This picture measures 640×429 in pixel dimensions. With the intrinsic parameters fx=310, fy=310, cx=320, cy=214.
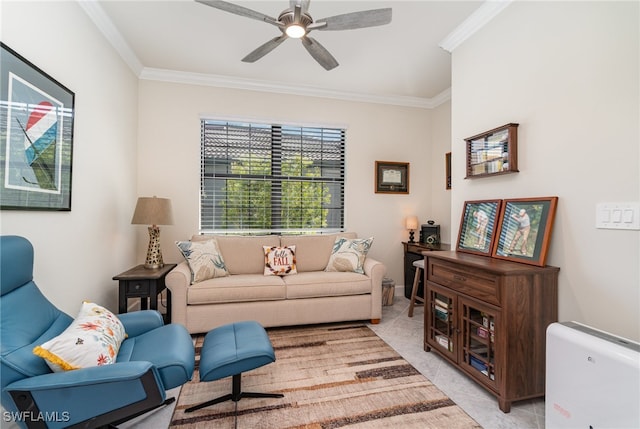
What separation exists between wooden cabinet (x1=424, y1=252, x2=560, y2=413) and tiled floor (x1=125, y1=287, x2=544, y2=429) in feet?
0.27

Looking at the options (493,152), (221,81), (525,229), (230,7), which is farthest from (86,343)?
(221,81)

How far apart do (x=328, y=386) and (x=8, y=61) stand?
265cm

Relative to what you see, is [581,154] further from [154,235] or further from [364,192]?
[154,235]

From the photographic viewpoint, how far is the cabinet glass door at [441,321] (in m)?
2.27

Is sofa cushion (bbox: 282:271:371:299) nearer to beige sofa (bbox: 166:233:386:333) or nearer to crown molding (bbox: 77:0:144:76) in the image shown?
beige sofa (bbox: 166:233:386:333)

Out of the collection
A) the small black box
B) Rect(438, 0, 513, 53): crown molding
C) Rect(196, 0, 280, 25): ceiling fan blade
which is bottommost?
the small black box

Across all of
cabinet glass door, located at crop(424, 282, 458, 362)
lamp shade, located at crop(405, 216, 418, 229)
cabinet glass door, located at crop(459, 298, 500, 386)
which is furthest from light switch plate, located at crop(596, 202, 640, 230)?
lamp shade, located at crop(405, 216, 418, 229)

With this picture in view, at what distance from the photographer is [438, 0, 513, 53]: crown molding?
2.38 metres

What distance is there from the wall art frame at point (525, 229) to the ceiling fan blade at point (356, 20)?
1519 millimetres

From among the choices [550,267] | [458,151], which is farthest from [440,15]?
[550,267]

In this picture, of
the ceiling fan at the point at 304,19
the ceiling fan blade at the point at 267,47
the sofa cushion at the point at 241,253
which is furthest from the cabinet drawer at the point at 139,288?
the ceiling fan at the point at 304,19

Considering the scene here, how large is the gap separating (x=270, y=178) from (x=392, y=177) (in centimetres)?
170

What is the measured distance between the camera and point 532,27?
2.12 meters

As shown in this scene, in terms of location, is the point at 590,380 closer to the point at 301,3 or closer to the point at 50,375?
the point at 50,375
